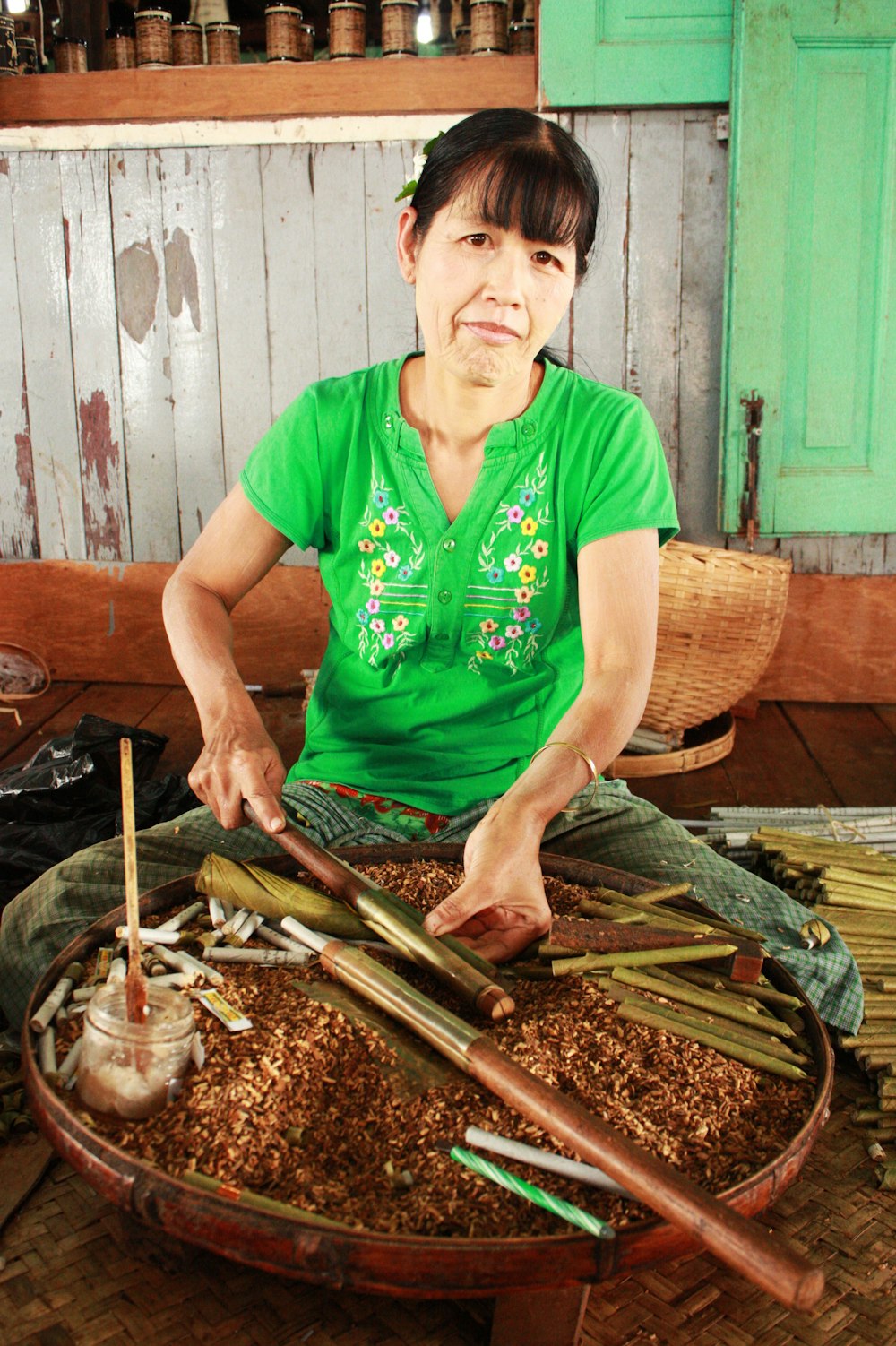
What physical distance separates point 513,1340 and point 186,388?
340 cm

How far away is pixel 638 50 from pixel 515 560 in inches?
91.2

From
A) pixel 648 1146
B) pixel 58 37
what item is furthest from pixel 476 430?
pixel 58 37

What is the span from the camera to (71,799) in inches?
113

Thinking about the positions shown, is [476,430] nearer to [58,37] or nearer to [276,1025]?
[276,1025]

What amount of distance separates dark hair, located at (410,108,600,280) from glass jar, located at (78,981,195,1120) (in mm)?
1264

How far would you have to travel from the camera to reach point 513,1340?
4.04 feet

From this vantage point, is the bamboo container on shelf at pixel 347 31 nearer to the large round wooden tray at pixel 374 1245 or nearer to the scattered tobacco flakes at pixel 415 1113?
the scattered tobacco flakes at pixel 415 1113

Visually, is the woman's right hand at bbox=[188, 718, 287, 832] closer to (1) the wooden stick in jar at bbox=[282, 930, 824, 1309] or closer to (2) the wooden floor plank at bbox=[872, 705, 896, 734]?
(1) the wooden stick in jar at bbox=[282, 930, 824, 1309]

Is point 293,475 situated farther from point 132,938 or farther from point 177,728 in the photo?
point 177,728

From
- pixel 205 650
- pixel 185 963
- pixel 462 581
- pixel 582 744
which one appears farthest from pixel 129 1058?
pixel 462 581

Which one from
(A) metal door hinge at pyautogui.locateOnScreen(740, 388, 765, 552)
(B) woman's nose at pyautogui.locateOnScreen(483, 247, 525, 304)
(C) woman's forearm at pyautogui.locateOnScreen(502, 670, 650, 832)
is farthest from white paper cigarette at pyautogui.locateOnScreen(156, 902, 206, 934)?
(A) metal door hinge at pyautogui.locateOnScreen(740, 388, 765, 552)

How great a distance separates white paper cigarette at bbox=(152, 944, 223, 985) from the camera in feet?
4.76

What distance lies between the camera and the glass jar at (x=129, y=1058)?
1212mm

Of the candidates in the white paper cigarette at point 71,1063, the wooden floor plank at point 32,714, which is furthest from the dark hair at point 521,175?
the wooden floor plank at point 32,714
